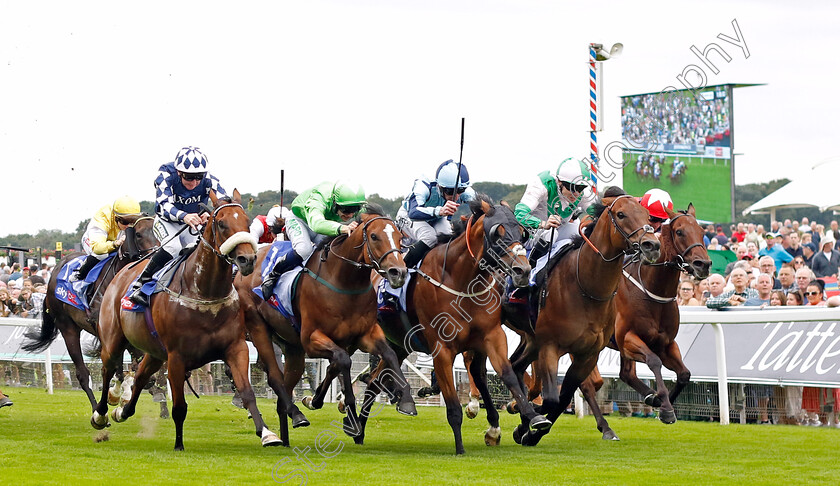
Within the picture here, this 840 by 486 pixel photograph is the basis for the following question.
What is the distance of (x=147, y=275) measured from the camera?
888cm

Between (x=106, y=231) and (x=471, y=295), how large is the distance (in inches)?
172

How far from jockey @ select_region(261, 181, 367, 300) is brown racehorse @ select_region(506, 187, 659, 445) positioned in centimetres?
166

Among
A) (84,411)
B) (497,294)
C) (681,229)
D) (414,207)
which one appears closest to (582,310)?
(497,294)

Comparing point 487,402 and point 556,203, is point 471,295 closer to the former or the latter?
point 487,402

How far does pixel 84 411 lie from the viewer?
1259 cm

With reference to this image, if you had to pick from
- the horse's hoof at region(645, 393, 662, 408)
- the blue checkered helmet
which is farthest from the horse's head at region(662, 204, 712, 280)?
the blue checkered helmet

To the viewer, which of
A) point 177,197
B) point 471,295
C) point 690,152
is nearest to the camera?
point 471,295

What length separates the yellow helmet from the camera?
431 inches

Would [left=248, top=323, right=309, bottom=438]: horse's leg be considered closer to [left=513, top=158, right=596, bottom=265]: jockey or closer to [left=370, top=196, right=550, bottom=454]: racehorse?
[left=370, top=196, right=550, bottom=454]: racehorse

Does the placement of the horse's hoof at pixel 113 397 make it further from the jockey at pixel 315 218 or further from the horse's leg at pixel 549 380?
the horse's leg at pixel 549 380

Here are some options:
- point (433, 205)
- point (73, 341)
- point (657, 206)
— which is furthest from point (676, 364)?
point (73, 341)

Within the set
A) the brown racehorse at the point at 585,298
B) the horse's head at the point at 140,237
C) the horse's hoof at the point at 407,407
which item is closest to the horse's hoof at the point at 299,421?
the horse's hoof at the point at 407,407

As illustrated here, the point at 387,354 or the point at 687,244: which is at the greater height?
the point at 687,244

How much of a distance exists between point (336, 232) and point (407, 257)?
0.83 meters
